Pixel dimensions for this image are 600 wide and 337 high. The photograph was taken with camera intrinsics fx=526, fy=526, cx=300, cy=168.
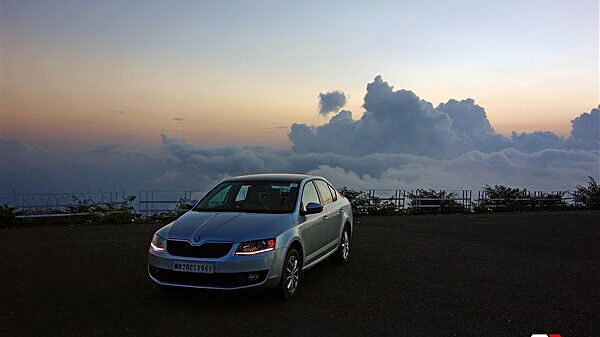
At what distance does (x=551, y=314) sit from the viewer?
6.71 meters

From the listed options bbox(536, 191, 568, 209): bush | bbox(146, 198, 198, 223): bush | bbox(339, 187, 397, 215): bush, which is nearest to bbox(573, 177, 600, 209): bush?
bbox(536, 191, 568, 209): bush

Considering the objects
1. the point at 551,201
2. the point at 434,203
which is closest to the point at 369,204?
the point at 434,203

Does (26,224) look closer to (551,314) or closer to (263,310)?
(263,310)

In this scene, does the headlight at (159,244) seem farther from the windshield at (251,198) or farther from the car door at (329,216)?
the car door at (329,216)

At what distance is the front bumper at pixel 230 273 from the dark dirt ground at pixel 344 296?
0.75 feet

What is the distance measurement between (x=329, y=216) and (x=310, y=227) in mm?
1071

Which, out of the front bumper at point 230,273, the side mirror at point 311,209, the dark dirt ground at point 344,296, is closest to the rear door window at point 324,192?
the side mirror at point 311,209

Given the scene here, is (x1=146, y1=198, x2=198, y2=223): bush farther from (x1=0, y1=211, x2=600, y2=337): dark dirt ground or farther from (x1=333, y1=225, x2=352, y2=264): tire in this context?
(x1=333, y1=225, x2=352, y2=264): tire

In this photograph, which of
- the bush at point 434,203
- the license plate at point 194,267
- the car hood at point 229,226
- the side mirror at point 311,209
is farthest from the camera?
the bush at point 434,203

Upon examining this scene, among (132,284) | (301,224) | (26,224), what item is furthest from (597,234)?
(26,224)

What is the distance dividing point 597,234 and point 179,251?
14.1 metres

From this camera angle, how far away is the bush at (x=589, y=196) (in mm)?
29188

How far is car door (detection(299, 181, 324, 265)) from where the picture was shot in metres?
7.77

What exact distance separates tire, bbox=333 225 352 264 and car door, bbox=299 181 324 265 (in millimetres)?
1235
